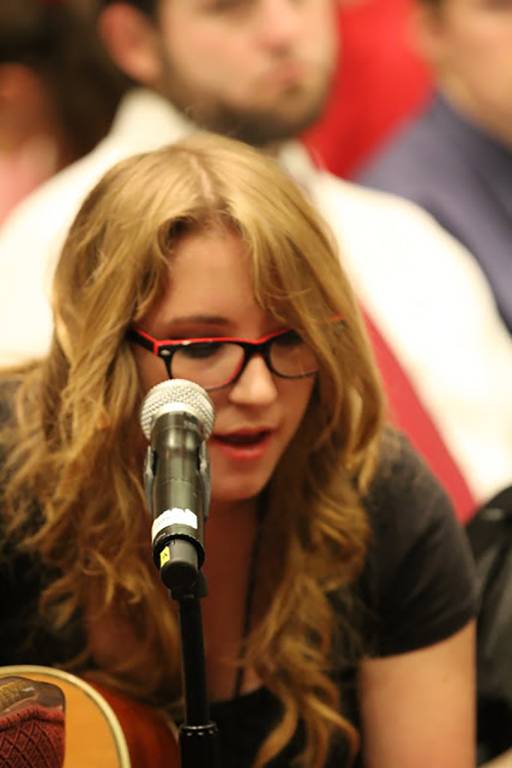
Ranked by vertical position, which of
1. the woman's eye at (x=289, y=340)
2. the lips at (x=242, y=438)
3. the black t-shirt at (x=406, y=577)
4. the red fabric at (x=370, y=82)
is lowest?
the black t-shirt at (x=406, y=577)

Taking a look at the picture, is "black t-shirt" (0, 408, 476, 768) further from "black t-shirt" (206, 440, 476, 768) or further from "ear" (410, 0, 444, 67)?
"ear" (410, 0, 444, 67)

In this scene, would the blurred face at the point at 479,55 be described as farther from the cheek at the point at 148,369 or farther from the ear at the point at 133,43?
the cheek at the point at 148,369

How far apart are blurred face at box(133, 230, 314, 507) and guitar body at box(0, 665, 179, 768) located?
24 cm

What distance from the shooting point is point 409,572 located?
1528mm

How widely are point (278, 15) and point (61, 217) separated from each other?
0.59 meters

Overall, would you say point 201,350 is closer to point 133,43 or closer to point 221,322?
point 221,322

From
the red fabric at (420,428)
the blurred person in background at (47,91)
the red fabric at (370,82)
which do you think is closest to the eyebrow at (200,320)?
the red fabric at (420,428)

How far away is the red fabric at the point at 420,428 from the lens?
2035 millimetres

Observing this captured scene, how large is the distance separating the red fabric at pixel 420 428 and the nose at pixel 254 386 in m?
0.72

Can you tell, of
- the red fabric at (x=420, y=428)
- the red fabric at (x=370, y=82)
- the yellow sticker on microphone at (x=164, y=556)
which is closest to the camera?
the yellow sticker on microphone at (x=164, y=556)

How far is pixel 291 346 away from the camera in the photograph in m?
1.34

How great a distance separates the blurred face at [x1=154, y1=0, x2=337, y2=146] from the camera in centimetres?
235

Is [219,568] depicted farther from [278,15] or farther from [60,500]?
[278,15]

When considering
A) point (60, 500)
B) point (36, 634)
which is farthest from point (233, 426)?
point (36, 634)
